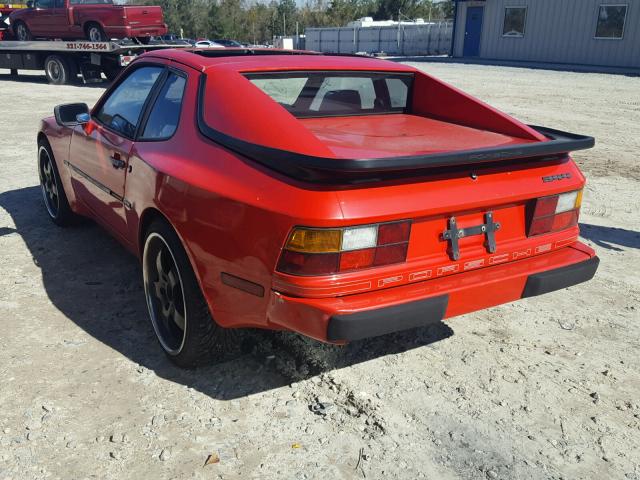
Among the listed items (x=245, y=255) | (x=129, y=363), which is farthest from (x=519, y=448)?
(x=129, y=363)

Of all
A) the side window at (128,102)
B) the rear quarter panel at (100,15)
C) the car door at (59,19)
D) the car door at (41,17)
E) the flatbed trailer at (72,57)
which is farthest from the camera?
the car door at (41,17)

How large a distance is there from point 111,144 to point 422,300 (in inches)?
86.1

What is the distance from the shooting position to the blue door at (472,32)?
3203 cm

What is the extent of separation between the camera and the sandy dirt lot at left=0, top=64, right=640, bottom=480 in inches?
96.8

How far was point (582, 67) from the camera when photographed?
2638cm

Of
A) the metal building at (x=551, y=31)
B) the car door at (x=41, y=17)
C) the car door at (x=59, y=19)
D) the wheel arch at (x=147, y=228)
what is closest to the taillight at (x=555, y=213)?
the wheel arch at (x=147, y=228)

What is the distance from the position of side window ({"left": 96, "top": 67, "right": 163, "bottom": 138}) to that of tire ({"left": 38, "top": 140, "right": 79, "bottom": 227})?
1.09 meters

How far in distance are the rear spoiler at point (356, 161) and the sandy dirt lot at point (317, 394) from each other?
1128mm

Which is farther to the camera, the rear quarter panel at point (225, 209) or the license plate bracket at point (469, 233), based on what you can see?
the license plate bracket at point (469, 233)

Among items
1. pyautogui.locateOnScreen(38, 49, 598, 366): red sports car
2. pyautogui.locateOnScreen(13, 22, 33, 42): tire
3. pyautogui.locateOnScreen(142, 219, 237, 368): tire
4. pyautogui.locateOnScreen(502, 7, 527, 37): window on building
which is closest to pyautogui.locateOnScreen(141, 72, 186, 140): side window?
pyautogui.locateOnScreen(38, 49, 598, 366): red sports car

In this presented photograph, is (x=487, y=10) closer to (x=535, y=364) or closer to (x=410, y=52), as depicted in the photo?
(x=410, y=52)

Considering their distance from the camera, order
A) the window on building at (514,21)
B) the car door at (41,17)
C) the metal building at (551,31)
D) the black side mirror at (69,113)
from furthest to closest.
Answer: the window on building at (514,21)
the metal building at (551,31)
the car door at (41,17)
the black side mirror at (69,113)

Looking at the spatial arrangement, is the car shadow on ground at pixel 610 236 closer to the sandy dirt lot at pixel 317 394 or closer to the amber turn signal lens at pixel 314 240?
the sandy dirt lot at pixel 317 394

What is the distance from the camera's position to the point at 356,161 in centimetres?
224
